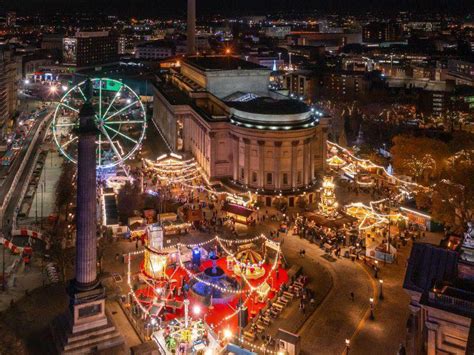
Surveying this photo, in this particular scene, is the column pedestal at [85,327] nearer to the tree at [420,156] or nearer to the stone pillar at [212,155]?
the stone pillar at [212,155]

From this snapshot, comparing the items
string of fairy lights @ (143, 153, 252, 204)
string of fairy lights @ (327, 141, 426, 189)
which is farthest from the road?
string of fairy lights @ (327, 141, 426, 189)

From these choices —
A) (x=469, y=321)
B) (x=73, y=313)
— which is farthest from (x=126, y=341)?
(x=469, y=321)

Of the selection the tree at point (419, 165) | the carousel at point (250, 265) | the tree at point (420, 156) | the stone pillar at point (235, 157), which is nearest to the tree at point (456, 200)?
the tree at point (420, 156)

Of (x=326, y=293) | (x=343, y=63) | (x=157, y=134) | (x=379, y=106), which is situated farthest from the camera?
(x=343, y=63)

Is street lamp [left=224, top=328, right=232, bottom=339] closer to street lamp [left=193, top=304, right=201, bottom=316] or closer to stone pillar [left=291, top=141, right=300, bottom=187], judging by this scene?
street lamp [left=193, top=304, right=201, bottom=316]

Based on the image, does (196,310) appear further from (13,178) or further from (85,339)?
(13,178)

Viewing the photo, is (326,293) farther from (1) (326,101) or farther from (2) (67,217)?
(1) (326,101)
